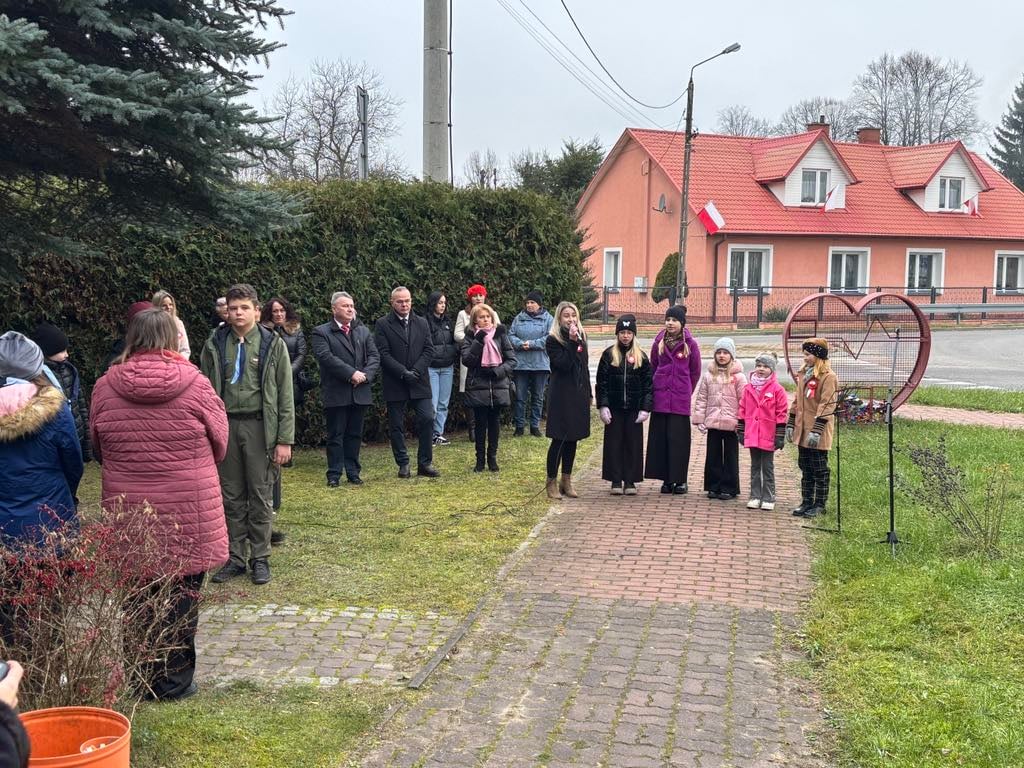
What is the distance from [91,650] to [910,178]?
43.6 metres

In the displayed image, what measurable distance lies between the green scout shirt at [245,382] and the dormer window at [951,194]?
41.6 metres

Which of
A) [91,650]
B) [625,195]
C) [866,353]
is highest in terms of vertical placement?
[625,195]

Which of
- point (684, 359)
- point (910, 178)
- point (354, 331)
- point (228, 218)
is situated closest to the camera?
point (228, 218)

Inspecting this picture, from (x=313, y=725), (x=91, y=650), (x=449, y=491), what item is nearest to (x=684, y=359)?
(x=449, y=491)

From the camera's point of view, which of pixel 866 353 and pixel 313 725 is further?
pixel 866 353

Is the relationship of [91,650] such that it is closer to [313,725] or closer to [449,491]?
[313,725]

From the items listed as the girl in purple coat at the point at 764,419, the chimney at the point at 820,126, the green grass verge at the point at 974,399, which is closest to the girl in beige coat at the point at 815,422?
the girl in purple coat at the point at 764,419

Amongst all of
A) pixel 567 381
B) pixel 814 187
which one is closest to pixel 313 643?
pixel 567 381

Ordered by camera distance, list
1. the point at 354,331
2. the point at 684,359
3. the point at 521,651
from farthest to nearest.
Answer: the point at 354,331 < the point at 684,359 < the point at 521,651

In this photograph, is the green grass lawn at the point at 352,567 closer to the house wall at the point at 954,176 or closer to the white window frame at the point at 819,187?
the white window frame at the point at 819,187

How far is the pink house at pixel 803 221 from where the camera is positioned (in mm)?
38656

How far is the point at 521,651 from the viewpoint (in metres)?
5.73

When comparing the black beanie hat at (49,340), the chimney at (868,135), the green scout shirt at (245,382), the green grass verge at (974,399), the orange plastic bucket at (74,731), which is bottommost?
the orange plastic bucket at (74,731)

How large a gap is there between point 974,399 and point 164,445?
14860 mm
